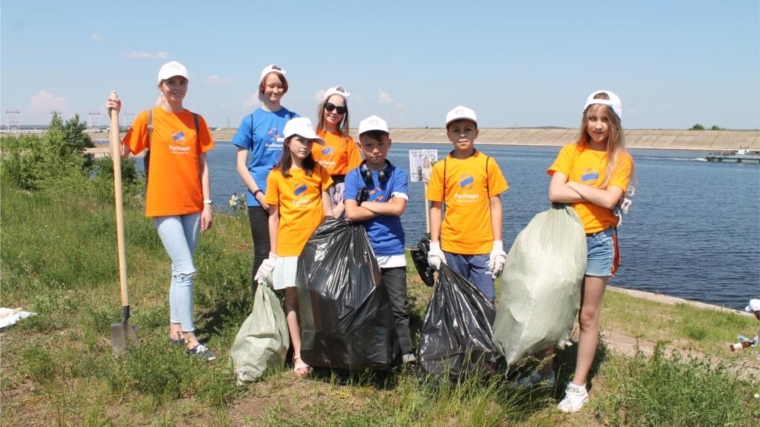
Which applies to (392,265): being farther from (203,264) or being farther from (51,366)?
(203,264)

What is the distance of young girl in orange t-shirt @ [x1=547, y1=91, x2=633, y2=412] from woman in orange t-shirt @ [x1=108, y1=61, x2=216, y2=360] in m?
2.27

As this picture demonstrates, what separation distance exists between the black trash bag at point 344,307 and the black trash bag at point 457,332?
0.24 m

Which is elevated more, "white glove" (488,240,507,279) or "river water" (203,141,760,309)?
"white glove" (488,240,507,279)

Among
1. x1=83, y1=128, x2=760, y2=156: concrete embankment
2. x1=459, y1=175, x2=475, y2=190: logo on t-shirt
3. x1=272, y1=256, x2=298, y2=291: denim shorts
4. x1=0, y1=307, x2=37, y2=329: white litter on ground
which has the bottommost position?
x1=0, y1=307, x2=37, y2=329: white litter on ground

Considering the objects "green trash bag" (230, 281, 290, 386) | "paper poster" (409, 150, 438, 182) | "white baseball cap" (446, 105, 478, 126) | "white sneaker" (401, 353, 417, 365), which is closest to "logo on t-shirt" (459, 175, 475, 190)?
"white baseball cap" (446, 105, 478, 126)

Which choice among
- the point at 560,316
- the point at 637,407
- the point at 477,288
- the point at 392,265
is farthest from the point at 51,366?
the point at 637,407

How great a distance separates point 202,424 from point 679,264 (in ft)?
44.2

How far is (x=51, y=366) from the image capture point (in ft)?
12.1

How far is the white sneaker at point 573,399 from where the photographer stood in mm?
3400

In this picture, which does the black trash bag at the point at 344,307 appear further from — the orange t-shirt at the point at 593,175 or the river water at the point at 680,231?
the river water at the point at 680,231

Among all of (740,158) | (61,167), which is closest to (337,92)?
(61,167)

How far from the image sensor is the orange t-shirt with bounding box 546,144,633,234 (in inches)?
126

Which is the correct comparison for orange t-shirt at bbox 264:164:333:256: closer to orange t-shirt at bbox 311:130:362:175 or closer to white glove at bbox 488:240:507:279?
orange t-shirt at bbox 311:130:362:175

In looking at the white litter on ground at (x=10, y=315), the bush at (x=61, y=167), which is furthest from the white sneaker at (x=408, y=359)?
the bush at (x=61, y=167)
